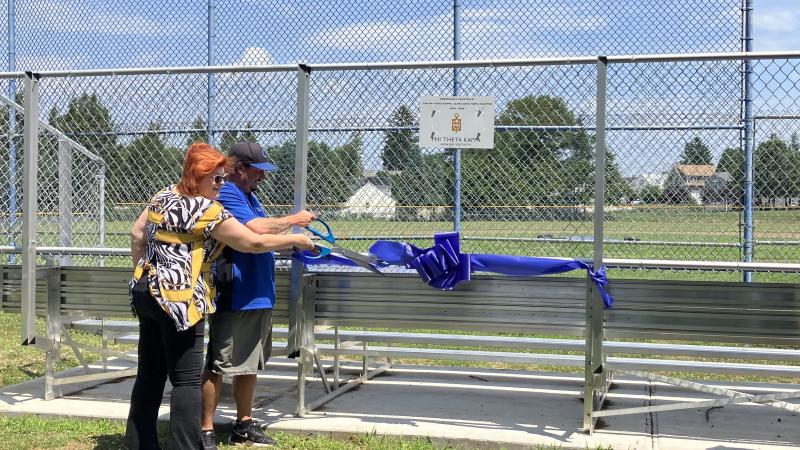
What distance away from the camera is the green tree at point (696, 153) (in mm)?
5441

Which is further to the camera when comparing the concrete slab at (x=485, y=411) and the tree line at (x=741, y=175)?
the tree line at (x=741, y=175)

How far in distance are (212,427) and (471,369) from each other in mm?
2674

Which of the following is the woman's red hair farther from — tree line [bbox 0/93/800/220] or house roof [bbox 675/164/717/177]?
house roof [bbox 675/164/717/177]

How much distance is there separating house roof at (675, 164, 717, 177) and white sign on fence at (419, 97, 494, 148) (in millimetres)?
1348

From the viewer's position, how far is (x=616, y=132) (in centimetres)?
527

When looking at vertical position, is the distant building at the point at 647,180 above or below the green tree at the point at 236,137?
below

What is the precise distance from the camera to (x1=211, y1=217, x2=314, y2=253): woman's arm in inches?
162

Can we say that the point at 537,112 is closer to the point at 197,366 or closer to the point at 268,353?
the point at 268,353

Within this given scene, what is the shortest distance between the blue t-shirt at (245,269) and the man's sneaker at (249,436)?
2.37 ft

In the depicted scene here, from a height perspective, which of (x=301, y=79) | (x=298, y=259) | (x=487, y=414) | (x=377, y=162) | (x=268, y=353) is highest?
(x=301, y=79)

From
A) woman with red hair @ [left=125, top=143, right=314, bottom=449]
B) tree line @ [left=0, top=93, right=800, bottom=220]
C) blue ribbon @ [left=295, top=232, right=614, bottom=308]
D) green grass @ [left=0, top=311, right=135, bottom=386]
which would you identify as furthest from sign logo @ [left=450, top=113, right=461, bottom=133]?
green grass @ [left=0, top=311, right=135, bottom=386]

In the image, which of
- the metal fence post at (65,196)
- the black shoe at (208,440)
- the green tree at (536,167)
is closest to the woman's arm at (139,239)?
the black shoe at (208,440)

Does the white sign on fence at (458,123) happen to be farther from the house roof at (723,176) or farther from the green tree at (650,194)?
the house roof at (723,176)

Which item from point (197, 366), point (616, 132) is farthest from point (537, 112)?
point (197, 366)
